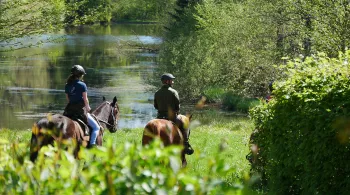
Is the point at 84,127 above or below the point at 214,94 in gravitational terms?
above

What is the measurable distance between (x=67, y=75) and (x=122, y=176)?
49520 millimetres

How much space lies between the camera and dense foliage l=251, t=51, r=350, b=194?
9062 mm

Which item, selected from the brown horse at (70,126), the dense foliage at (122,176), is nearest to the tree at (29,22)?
the brown horse at (70,126)

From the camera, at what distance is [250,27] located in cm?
4134

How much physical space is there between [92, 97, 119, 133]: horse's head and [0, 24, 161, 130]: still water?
888 cm

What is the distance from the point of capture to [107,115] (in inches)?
614

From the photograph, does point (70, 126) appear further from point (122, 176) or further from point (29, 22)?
point (29, 22)

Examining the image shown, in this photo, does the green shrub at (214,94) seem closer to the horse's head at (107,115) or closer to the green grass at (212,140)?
the green grass at (212,140)

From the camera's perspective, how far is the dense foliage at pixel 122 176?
381 cm

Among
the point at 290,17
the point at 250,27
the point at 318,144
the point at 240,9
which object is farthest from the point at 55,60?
the point at 318,144

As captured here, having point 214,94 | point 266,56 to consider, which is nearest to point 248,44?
point 266,56

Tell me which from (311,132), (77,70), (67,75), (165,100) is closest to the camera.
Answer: (311,132)

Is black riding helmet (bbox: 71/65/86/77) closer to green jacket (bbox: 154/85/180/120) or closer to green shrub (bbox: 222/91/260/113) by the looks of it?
green jacket (bbox: 154/85/180/120)

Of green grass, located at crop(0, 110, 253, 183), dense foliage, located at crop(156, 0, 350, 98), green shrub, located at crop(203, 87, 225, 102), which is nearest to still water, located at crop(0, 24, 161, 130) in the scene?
dense foliage, located at crop(156, 0, 350, 98)
